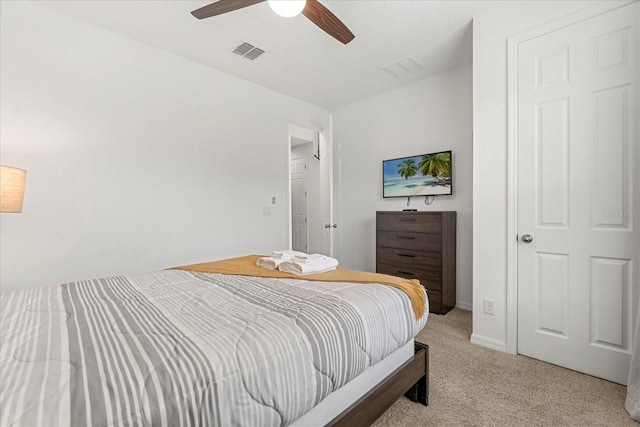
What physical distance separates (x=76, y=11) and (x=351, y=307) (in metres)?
3.05

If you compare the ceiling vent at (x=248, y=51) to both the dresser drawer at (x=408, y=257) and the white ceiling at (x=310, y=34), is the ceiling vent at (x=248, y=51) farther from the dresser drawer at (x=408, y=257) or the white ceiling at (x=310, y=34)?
the dresser drawer at (x=408, y=257)

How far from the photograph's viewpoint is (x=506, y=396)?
1645 mm

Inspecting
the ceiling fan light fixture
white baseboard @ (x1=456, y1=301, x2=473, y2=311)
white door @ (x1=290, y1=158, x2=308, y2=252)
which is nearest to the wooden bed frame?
white baseboard @ (x1=456, y1=301, x2=473, y2=311)

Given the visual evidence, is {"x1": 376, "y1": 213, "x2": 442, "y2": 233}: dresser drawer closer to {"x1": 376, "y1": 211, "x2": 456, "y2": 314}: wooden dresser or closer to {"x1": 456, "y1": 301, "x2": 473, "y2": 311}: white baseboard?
{"x1": 376, "y1": 211, "x2": 456, "y2": 314}: wooden dresser

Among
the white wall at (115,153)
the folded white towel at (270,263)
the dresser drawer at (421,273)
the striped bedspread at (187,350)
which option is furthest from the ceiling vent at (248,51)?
the dresser drawer at (421,273)

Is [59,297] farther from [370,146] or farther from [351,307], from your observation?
[370,146]

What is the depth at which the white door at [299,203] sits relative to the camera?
5582 mm

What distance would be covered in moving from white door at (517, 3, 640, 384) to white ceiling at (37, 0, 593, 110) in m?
0.37

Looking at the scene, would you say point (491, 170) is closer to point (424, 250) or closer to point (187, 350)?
point (424, 250)

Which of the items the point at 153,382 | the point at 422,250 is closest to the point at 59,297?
the point at 153,382

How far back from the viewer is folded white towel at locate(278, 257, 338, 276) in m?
1.77

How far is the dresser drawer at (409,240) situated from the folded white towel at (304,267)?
60.6 inches

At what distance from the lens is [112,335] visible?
899 mm

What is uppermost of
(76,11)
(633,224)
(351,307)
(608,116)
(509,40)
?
(76,11)
